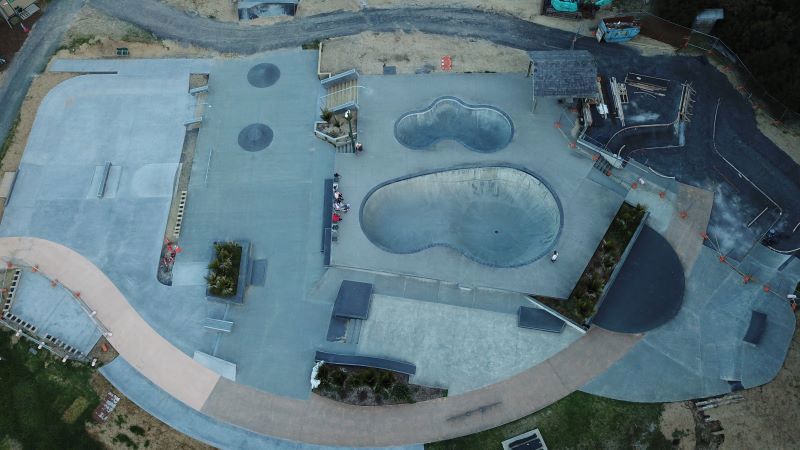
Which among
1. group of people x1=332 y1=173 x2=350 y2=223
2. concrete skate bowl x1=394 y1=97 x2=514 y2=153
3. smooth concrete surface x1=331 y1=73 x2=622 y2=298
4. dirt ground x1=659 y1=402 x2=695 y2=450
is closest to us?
dirt ground x1=659 y1=402 x2=695 y2=450

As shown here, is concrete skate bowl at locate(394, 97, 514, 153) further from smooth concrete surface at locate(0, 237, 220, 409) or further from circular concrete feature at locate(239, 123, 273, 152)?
smooth concrete surface at locate(0, 237, 220, 409)

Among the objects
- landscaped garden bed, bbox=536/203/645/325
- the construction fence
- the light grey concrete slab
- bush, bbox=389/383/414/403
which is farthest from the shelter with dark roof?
the light grey concrete slab

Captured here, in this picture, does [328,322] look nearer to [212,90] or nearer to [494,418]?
[494,418]

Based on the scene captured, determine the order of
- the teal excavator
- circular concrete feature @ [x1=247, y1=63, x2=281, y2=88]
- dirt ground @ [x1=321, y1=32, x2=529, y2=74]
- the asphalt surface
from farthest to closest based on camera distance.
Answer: the teal excavator
circular concrete feature @ [x1=247, y1=63, x2=281, y2=88]
dirt ground @ [x1=321, y1=32, x2=529, y2=74]
the asphalt surface

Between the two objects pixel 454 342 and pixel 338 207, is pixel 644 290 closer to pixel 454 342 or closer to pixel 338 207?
pixel 454 342

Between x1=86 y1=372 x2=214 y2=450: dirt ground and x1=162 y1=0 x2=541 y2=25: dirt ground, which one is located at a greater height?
x1=162 y1=0 x2=541 y2=25: dirt ground

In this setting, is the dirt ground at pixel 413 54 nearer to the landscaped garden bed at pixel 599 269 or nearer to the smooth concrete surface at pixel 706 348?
the landscaped garden bed at pixel 599 269

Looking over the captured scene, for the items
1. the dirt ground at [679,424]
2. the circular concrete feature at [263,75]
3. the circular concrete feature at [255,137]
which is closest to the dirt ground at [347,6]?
the circular concrete feature at [263,75]
